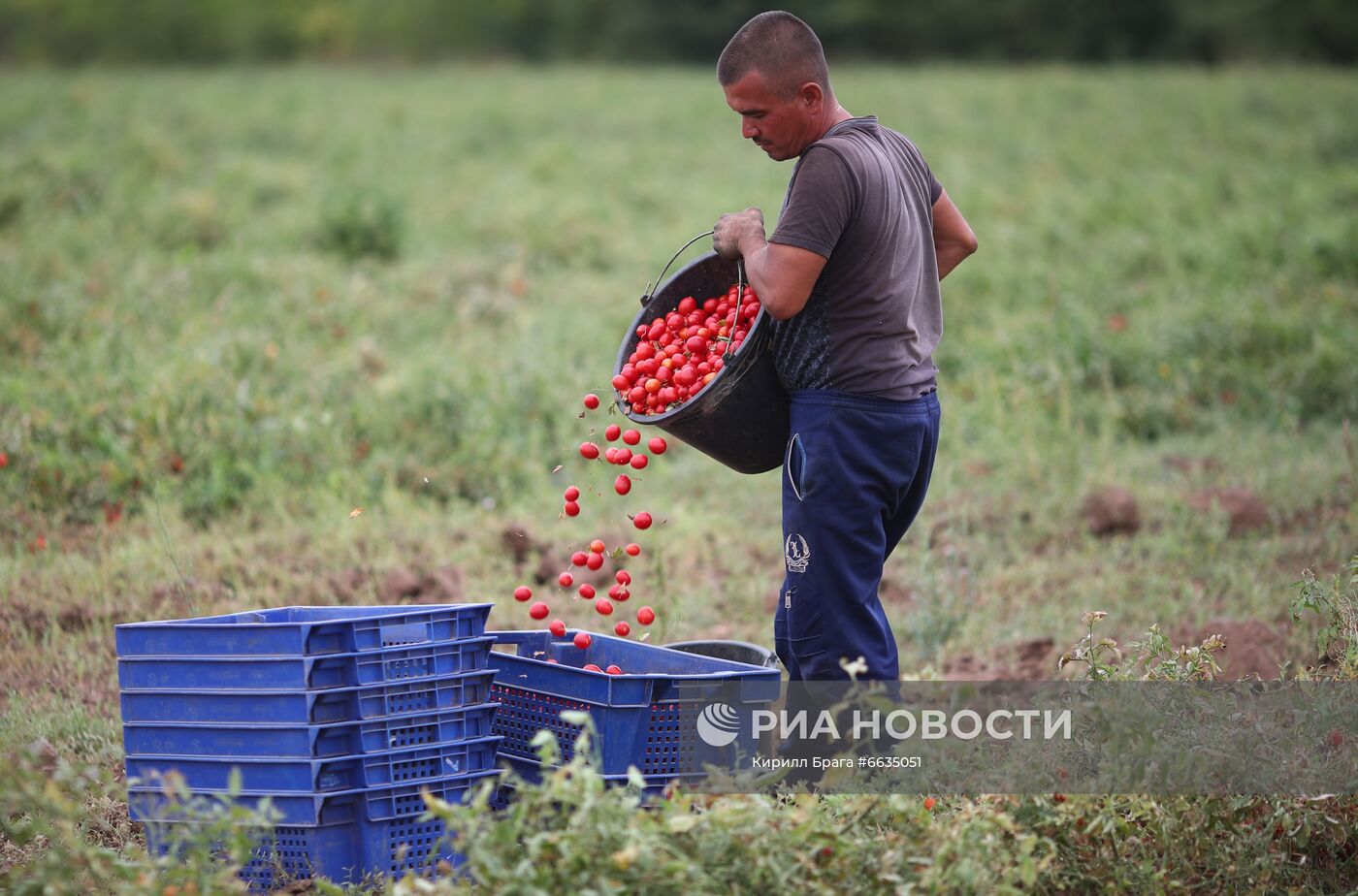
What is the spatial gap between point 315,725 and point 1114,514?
453 cm

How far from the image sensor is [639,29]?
39.1 meters

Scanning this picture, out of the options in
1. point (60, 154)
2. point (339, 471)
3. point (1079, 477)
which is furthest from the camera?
point (60, 154)

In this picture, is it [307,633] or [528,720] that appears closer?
[307,633]

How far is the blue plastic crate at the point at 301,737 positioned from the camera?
3070 millimetres

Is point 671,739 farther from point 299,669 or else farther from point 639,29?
point 639,29

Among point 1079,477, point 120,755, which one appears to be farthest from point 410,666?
point 1079,477

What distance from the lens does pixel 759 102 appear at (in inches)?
135

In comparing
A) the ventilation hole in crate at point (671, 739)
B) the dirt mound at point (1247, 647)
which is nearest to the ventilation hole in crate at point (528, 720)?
the ventilation hole in crate at point (671, 739)

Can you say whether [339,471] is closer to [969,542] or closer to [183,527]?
[183,527]

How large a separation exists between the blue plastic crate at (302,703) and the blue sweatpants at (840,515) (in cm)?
88

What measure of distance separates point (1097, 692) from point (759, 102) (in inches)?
70.1

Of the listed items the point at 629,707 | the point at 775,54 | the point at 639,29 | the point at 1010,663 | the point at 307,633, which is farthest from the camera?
the point at 639,29

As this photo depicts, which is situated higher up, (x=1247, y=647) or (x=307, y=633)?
(x=307, y=633)

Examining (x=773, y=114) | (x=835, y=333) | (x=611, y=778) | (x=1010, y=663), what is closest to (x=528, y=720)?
(x=611, y=778)
